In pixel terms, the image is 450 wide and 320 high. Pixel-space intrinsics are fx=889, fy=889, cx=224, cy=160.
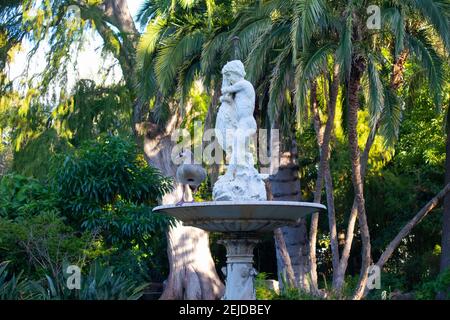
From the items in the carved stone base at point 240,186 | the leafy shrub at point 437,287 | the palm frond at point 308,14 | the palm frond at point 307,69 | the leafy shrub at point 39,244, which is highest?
the palm frond at point 308,14

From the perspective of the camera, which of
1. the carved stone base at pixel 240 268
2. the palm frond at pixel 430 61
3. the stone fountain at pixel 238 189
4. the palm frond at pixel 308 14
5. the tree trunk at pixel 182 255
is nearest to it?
the stone fountain at pixel 238 189

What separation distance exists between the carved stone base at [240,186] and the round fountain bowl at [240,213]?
1.88 ft

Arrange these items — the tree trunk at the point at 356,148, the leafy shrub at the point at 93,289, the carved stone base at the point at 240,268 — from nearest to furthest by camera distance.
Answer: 1. the carved stone base at the point at 240,268
2. the leafy shrub at the point at 93,289
3. the tree trunk at the point at 356,148

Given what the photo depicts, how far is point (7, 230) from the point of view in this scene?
1558 centimetres

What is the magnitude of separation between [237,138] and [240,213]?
1.51 meters

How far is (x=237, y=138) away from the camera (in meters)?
12.3

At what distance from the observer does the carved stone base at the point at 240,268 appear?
39.7 feet

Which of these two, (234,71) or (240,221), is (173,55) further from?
(240,221)

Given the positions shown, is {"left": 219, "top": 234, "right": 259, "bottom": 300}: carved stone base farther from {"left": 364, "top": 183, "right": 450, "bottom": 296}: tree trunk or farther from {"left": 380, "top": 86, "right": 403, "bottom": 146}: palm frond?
{"left": 364, "top": 183, "right": 450, "bottom": 296}: tree trunk

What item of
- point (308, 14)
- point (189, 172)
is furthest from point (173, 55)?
point (189, 172)

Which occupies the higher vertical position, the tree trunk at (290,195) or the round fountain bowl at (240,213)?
the tree trunk at (290,195)

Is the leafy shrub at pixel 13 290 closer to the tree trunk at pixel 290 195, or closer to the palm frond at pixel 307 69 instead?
the palm frond at pixel 307 69

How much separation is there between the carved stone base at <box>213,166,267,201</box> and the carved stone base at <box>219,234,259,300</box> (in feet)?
1.79

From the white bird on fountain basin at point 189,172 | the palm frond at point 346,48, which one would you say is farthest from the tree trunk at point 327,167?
the white bird on fountain basin at point 189,172
